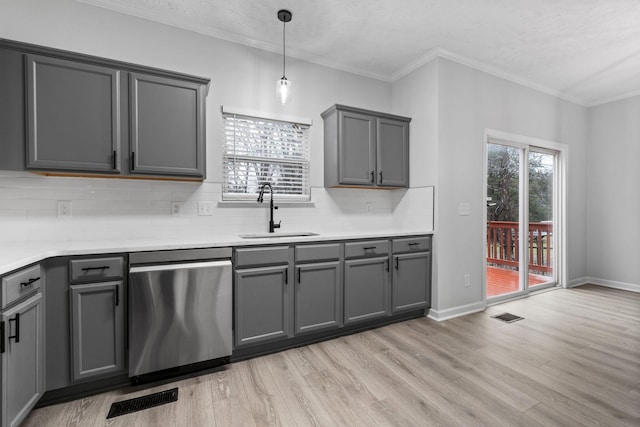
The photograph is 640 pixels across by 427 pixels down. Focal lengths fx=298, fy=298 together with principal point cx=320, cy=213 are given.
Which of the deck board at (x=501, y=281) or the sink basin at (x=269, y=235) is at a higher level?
the sink basin at (x=269, y=235)

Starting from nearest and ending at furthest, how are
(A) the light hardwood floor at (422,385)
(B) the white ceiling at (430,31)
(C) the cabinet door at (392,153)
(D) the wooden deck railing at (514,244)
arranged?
(A) the light hardwood floor at (422,385), (B) the white ceiling at (430,31), (C) the cabinet door at (392,153), (D) the wooden deck railing at (514,244)

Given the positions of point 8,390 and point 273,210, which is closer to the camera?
point 8,390

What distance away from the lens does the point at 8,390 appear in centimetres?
146

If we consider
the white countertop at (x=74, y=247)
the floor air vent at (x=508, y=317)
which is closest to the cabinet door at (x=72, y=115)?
the white countertop at (x=74, y=247)

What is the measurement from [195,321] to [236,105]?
204 cm

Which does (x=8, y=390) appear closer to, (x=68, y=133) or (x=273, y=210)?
(x=68, y=133)

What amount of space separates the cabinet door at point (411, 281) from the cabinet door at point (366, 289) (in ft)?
0.43

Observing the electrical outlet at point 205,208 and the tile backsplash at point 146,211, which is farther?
the electrical outlet at point 205,208

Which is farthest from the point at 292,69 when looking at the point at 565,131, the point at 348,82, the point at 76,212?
the point at 565,131

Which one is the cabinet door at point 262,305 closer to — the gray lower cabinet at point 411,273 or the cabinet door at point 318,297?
the cabinet door at point 318,297

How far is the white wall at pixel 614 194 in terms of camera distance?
4.31 metres

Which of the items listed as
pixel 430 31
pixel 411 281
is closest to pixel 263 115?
pixel 430 31

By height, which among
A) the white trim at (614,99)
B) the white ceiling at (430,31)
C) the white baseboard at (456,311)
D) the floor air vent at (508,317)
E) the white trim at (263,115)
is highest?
the white ceiling at (430,31)

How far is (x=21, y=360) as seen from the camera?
5.14 feet
